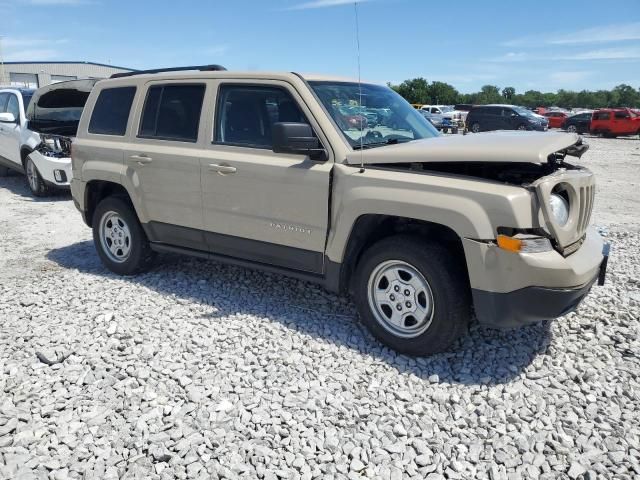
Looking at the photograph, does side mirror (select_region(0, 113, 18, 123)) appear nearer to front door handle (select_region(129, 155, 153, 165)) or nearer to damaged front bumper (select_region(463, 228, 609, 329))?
front door handle (select_region(129, 155, 153, 165))

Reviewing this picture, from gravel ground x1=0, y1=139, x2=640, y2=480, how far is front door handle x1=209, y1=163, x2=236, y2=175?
1.17m

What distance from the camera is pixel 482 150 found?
3299 millimetres

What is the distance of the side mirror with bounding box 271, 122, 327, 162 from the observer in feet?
11.9

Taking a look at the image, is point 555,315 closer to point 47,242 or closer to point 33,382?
point 33,382

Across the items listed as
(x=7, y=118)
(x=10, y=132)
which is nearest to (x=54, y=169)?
(x=7, y=118)

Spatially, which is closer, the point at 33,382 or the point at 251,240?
the point at 33,382

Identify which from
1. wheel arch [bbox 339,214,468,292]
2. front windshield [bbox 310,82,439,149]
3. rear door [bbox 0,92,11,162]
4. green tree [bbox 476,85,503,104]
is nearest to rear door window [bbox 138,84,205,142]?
front windshield [bbox 310,82,439,149]

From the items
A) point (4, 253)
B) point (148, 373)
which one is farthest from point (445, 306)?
point (4, 253)

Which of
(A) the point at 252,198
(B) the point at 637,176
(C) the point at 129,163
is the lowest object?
(B) the point at 637,176

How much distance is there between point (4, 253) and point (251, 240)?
12.8 ft

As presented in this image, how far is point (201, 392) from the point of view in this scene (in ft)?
10.9

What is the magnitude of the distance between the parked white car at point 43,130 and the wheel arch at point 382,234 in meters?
7.23

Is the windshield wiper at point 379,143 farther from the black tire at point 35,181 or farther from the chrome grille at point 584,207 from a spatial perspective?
the black tire at point 35,181

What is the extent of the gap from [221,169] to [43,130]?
23.1 ft
